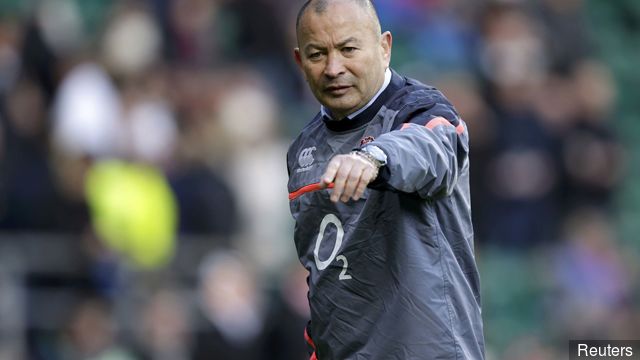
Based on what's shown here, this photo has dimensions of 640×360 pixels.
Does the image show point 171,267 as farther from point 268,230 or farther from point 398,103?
point 398,103

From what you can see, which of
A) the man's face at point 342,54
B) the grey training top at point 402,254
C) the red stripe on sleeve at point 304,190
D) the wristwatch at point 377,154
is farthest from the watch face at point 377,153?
the man's face at point 342,54

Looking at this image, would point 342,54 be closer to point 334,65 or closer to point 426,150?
point 334,65

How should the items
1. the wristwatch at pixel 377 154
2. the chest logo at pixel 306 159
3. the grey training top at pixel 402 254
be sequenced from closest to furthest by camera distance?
the wristwatch at pixel 377 154 → the grey training top at pixel 402 254 → the chest logo at pixel 306 159

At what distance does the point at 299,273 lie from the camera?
11320 millimetres

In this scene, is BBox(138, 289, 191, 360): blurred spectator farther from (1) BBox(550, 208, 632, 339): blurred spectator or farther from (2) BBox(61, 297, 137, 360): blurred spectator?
(1) BBox(550, 208, 632, 339): blurred spectator

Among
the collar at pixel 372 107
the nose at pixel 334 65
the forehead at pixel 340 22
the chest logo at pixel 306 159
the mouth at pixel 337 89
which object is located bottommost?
the chest logo at pixel 306 159

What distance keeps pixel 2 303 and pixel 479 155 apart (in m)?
4.29

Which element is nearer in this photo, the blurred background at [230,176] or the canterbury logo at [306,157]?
the canterbury logo at [306,157]

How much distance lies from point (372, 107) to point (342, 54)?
21cm

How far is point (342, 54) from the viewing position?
4.81 metres

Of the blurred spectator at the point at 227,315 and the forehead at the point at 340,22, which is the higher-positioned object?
the forehead at the point at 340,22

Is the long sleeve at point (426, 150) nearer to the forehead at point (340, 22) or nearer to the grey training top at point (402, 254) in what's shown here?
the grey training top at point (402, 254)

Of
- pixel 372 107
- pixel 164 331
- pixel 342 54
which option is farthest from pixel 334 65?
pixel 164 331

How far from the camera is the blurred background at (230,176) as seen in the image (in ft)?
37.8
